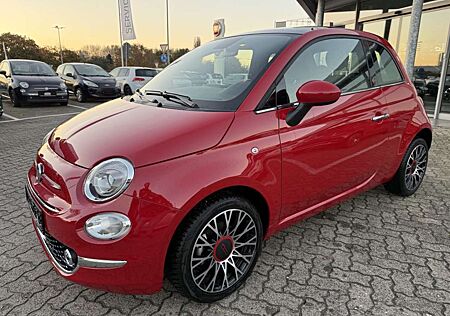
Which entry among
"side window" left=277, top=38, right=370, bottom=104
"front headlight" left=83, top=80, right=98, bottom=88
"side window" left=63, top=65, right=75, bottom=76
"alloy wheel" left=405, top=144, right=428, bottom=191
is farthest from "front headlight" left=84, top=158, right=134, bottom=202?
"side window" left=63, top=65, right=75, bottom=76

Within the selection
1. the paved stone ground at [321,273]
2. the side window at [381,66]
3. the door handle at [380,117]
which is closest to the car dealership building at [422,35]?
the side window at [381,66]

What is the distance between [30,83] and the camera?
10719 mm

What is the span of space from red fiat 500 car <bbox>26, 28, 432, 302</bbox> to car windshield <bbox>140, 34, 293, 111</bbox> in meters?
0.01

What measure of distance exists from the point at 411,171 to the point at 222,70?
244 cm

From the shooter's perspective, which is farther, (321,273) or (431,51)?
(431,51)

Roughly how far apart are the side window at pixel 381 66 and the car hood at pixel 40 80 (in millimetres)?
10680

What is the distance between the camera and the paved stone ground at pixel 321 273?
2.08 metres

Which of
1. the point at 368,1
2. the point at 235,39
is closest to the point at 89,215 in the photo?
the point at 235,39

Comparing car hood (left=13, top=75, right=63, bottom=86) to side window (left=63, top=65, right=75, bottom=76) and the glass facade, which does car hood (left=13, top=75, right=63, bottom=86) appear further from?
the glass facade

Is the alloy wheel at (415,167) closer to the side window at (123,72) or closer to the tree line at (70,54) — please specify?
the side window at (123,72)

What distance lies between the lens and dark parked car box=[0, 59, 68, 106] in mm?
10670

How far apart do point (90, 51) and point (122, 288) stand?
65.2 m

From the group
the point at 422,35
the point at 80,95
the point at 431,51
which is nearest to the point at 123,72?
the point at 80,95

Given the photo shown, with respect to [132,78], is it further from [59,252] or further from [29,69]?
[59,252]
